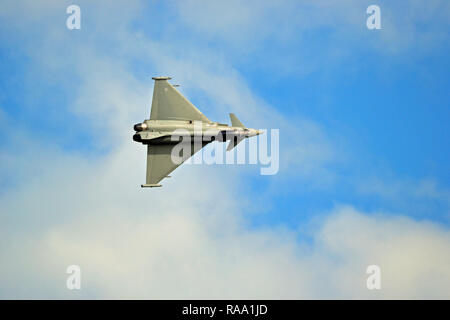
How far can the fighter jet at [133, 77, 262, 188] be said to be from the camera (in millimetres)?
78188

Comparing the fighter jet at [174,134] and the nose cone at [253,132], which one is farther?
the nose cone at [253,132]

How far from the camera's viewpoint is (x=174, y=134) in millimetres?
78125

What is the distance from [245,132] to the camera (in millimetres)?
78562

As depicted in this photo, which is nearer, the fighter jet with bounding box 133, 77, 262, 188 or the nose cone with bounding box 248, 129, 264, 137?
the fighter jet with bounding box 133, 77, 262, 188

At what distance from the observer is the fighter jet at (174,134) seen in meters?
78.2

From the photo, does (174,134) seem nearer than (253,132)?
Yes

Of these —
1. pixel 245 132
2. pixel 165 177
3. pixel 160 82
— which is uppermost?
pixel 160 82

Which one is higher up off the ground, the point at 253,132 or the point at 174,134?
the point at 253,132
